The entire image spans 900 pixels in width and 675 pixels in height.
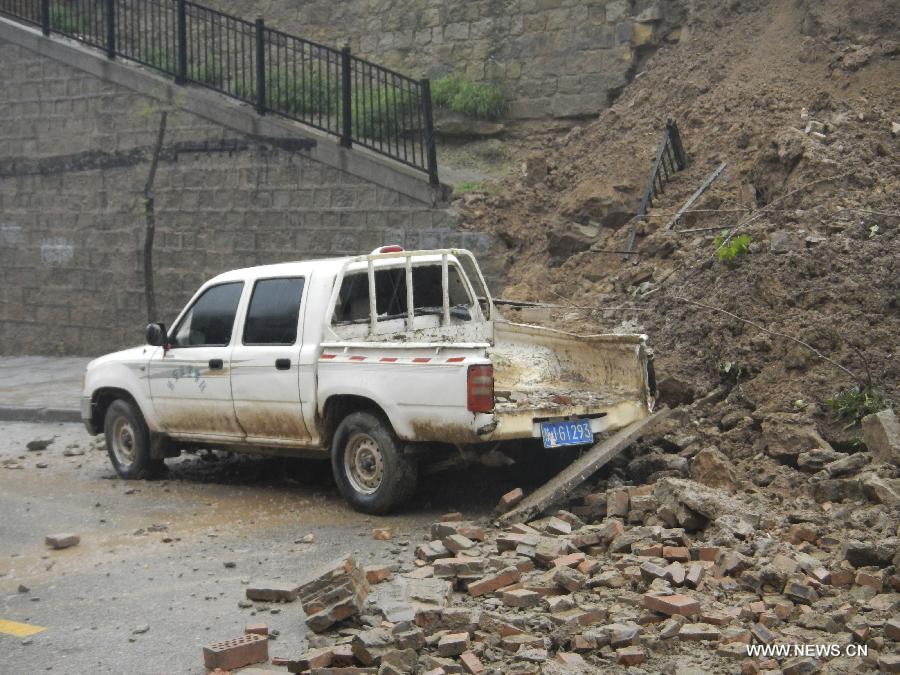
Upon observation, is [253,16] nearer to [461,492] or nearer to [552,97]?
[552,97]

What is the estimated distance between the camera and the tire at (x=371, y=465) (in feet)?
25.1

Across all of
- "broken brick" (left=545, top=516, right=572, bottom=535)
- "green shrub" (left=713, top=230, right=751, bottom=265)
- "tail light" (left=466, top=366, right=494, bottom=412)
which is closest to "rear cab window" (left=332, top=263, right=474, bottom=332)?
"tail light" (left=466, top=366, right=494, bottom=412)

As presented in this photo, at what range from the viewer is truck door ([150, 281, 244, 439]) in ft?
28.9

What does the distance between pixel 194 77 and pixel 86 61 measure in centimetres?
187

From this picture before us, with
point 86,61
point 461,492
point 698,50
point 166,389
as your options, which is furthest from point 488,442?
point 86,61

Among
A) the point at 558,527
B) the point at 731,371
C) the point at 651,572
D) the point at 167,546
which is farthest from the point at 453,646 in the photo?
the point at 731,371

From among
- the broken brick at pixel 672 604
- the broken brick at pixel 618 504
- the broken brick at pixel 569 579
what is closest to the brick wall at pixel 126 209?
the broken brick at pixel 618 504

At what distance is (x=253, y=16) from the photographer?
1938 cm

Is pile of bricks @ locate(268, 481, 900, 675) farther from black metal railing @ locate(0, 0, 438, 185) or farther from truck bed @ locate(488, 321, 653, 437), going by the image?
black metal railing @ locate(0, 0, 438, 185)

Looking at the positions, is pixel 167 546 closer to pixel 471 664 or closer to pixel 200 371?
pixel 200 371

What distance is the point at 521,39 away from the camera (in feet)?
53.3

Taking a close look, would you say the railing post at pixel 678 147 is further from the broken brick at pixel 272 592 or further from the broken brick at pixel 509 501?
the broken brick at pixel 272 592

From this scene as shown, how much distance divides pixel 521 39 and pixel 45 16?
7.84 metres

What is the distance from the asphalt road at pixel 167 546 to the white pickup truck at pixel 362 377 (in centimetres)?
42
